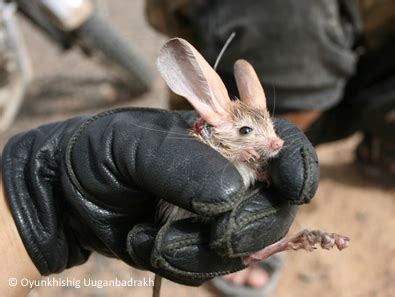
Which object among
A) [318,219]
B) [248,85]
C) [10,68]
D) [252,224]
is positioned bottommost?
[318,219]

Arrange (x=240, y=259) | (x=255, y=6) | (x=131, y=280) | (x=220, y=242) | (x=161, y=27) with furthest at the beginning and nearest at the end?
(x=161, y=27) < (x=131, y=280) < (x=255, y=6) < (x=240, y=259) < (x=220, y=242)

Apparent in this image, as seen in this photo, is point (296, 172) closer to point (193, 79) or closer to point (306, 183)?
point (306, 183)

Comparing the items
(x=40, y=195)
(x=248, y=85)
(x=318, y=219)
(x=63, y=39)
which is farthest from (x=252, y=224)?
(x=63, y=39)

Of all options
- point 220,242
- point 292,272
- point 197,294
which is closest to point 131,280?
point 197,294

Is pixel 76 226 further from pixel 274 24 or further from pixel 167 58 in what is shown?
pixel 274 24

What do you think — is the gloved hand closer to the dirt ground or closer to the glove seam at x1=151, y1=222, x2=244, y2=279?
the glove seam at x1=151, y1=222, x2=244, y2=279

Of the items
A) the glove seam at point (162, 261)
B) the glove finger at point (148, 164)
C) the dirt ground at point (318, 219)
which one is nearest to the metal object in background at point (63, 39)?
the dirt ground at point (318, 219)
